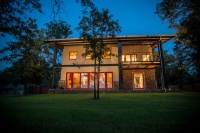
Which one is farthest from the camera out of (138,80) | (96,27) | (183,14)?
(138,80)

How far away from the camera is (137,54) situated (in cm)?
1847

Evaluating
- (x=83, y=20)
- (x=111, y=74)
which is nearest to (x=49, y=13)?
(x=83, y=20)

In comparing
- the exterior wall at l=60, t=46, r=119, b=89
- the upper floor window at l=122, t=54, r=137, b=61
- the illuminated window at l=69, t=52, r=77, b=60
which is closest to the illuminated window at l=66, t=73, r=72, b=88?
Result: the exterior wall at l=60, t=46, r=119, b=89

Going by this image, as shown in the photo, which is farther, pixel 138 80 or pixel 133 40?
pixel 138 80

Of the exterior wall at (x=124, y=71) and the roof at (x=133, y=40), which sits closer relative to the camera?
the roof at (x=133, y=40)

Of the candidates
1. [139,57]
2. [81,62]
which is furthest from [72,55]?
[139,57]

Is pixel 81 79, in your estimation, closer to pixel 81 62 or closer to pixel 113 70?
pixel 81 62

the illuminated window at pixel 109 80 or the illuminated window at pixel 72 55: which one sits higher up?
the illuminated window at pixel 72 55

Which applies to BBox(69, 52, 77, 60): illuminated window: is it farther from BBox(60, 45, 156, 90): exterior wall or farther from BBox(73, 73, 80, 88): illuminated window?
BBox(73, 73, 80, 88): illuminated window

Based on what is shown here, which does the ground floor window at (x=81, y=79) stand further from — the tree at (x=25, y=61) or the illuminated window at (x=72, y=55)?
the tree at (x=25, y=61)

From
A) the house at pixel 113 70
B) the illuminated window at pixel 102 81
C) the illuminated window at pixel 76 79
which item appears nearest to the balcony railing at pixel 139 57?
the house at pixel 113 70

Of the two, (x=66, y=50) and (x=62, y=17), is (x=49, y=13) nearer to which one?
(x=62, y=17)

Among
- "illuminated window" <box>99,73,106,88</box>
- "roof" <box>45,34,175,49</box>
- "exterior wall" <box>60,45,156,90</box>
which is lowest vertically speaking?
"illuminated window" <box>99,73,106,88</box>

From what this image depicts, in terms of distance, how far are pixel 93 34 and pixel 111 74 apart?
9.23 meters
